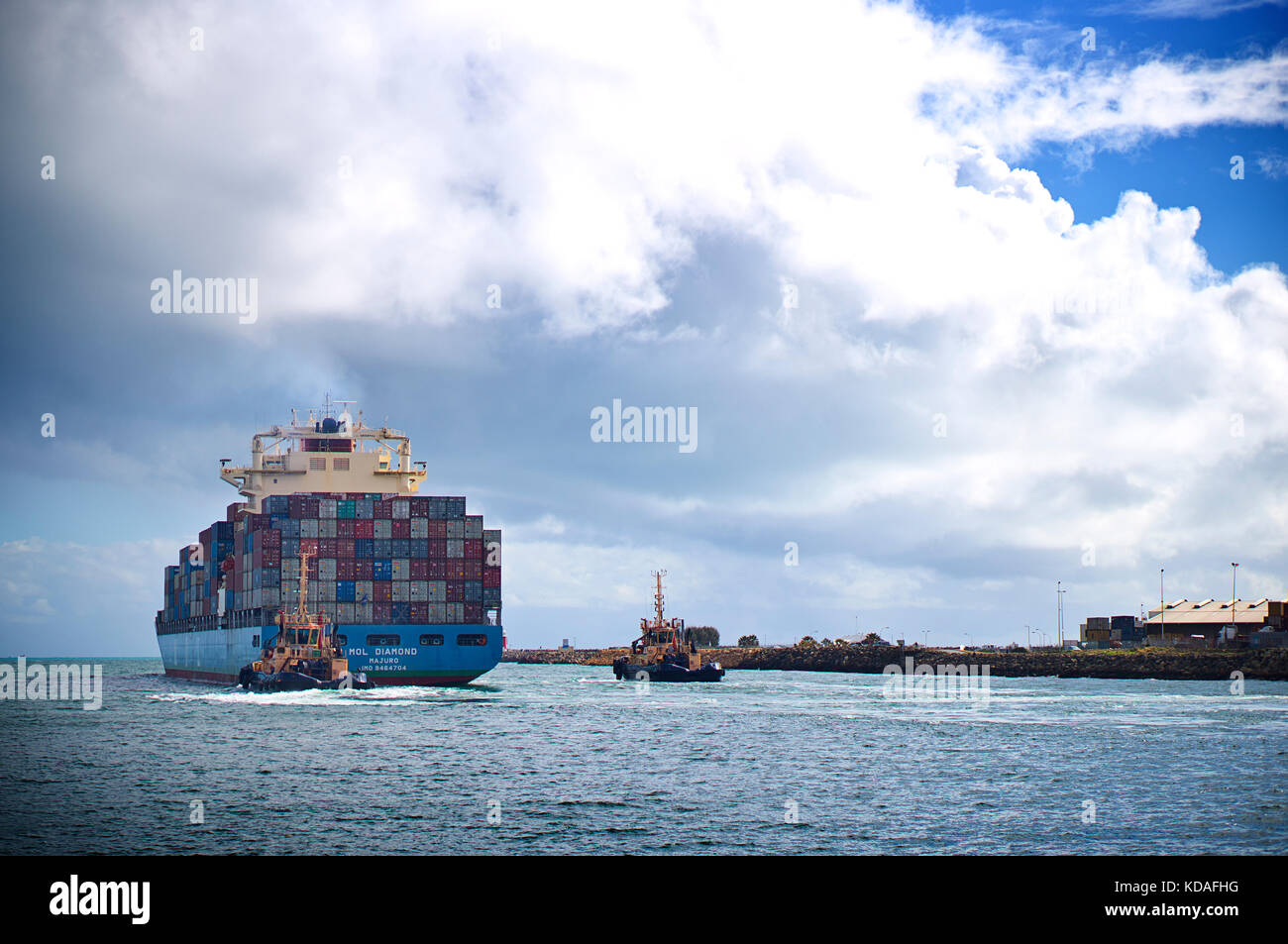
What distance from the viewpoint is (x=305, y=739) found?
156 ft

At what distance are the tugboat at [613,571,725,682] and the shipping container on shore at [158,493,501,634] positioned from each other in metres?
24.0

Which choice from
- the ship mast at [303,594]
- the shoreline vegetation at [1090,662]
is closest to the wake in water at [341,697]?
the ship mast at [303,594]

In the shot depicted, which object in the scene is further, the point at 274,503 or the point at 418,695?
the point at 274,503

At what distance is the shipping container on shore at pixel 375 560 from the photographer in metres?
81.9

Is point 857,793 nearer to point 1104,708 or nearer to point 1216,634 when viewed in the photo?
point 1104,708

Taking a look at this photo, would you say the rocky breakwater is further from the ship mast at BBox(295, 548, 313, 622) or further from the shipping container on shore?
the ship mast at BBox(295, 548, 313, 622)

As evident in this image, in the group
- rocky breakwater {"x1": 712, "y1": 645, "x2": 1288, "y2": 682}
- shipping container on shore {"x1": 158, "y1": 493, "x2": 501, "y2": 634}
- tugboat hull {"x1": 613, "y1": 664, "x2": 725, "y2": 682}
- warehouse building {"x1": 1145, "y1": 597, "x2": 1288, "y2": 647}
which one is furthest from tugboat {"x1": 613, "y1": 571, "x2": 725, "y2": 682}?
warehouse building {"x1": 1145, "y1": 597, "x2": 1288, "y2": 647}

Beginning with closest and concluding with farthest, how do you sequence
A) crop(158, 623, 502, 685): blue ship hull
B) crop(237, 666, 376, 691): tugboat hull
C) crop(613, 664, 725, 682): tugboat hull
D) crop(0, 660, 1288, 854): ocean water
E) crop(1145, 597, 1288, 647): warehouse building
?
crop(0, 660, 1288, 854): ocean water → crop(237, 666, 376, 691): tugboat hull → crop(158, 623, 502, 685): blue ship hull → crop(613, 664, 725, 682): tugboat hull → crop(1145, 597, 1288, 647): warehouse building

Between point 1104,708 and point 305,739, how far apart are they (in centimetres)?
5167

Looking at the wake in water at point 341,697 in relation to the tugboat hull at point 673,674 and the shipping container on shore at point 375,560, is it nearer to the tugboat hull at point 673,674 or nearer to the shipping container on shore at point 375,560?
the shipping container on shore at point 375,560

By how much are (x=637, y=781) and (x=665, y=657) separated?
71.1m

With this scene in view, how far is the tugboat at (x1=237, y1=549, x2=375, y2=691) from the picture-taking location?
243 ft

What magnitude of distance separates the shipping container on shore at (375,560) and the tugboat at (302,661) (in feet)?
11.7
